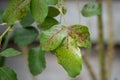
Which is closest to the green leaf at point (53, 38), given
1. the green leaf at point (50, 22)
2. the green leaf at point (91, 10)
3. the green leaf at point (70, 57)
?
the green leaf at point (70, 57)

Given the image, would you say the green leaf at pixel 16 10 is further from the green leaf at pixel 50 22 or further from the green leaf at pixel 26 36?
the green leaf at pixel 26 36

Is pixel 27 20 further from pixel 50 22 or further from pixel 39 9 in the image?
pixel 39 9

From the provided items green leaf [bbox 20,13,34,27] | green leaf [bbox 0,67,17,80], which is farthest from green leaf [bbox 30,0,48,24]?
green leaf [bbox 20,13,34,27]

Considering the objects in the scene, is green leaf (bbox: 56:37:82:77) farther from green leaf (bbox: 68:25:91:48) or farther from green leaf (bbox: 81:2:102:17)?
green leaf (bbox: 81:2:102:17)

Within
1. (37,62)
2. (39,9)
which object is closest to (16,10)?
(39,9)

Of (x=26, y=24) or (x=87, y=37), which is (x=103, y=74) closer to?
(x=26, y=24)
